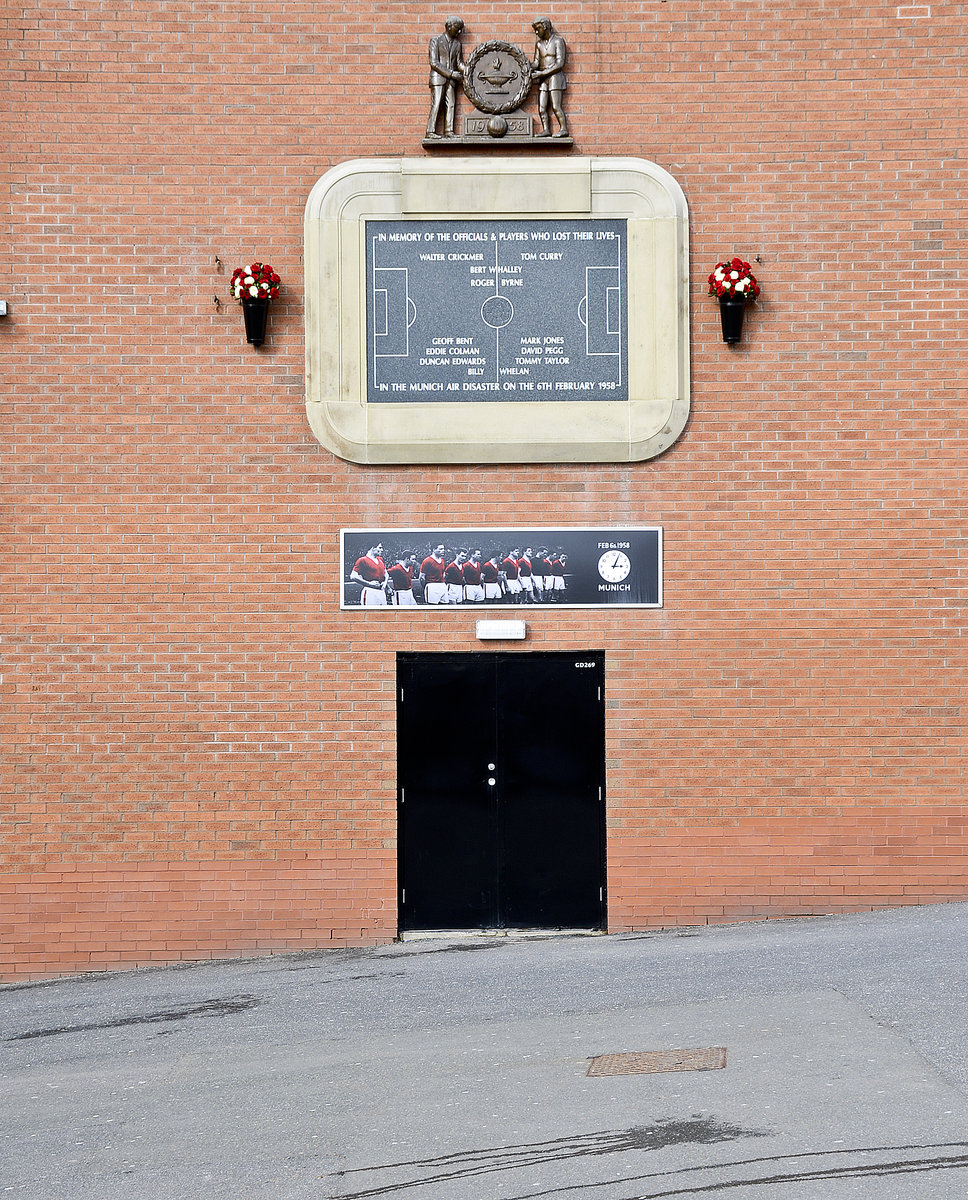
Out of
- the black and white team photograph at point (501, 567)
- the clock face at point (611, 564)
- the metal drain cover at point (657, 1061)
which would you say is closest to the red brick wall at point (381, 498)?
the black and white team photograph at point (501, 567)

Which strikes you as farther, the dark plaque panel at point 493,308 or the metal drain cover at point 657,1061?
the dark plaque panel at point 493,308

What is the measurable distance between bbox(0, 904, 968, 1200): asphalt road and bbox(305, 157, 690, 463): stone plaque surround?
4.09 meters

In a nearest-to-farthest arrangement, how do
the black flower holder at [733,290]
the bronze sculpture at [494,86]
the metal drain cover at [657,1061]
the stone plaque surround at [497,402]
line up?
the metal drain cover at [657,1061] → the black flower holder at [733,290] → the bronze sculpture at [494,86] → the stone plaque surround at [497,402]

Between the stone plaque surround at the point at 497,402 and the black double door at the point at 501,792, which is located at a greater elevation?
the stone plaque surround at the point at 497,402

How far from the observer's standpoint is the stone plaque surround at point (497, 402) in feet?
34.8

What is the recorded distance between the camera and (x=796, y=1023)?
7.51 meters

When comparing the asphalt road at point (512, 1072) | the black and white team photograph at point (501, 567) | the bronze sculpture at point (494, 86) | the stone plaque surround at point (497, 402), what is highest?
the bronze sculpture at point (494, 86)

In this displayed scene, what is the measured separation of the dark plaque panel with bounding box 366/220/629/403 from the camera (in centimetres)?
1069

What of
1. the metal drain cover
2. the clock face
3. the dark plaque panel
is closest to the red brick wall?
the clock face

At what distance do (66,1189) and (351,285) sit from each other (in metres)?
7.22

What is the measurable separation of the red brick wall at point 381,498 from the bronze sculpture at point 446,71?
0.17 metres

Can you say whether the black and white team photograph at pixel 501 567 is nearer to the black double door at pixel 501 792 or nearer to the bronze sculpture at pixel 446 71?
the black double door at pixel 501 792

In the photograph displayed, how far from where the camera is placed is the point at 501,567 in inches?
419

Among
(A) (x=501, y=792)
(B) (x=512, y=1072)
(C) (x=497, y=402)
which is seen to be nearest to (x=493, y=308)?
(C) (x=497, y=402)
